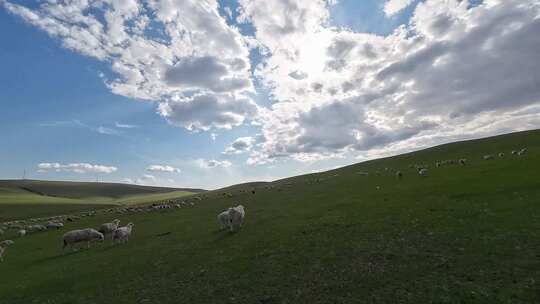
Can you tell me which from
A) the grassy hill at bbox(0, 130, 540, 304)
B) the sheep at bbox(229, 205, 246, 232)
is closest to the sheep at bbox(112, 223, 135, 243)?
the grassy hill at bbox(0, 130, 540, 304)

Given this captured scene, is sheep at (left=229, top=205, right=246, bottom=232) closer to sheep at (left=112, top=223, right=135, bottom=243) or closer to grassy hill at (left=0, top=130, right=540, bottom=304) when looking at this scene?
grassy hill at (left=0, top=130, right=540, bottom=304)

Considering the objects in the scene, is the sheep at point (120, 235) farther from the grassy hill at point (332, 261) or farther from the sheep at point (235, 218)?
the sheep at point (235, 218)

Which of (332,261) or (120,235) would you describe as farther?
(120,235)

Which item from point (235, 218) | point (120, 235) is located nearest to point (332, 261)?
point (235, 218)

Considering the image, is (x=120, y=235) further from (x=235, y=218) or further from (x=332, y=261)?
(x=332, y=261)

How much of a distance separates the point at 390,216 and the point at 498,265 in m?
11.7

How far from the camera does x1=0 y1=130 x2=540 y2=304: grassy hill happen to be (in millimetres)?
11641

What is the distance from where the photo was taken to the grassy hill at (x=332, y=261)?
11.6 metres

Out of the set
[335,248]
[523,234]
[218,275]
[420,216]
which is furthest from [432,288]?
[420,216]

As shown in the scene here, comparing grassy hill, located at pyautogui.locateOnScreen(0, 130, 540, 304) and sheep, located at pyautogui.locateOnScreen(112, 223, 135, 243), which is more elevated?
sheep, located at pyautogui.locateOnScreen(112, 223, 135, 243)

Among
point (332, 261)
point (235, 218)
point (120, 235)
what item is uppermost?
point (120, 235)

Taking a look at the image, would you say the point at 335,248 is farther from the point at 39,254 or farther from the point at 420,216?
the point at 39,254

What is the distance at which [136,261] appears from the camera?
21500 millimetres

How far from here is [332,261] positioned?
15508 millimetres
